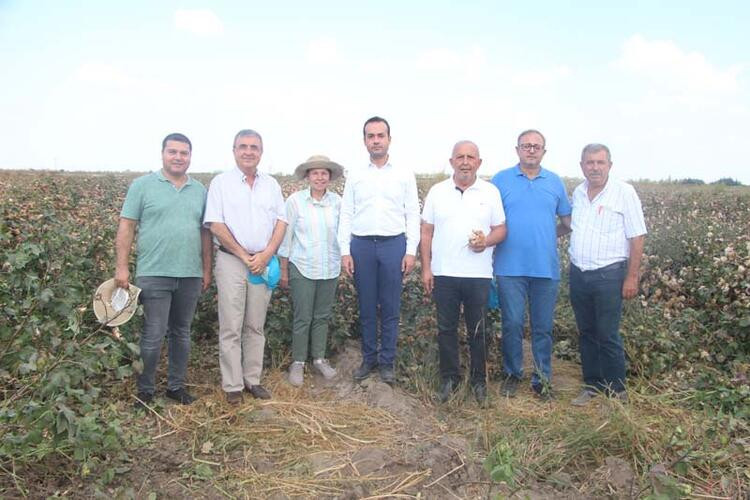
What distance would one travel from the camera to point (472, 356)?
494cm

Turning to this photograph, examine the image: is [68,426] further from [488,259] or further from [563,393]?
[563,393]

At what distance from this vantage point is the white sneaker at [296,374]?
5.13 metres

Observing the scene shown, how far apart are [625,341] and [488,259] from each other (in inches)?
67.2

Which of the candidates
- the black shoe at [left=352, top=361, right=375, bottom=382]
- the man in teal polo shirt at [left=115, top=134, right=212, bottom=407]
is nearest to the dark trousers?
the black shoe at [left=352, top=361, right=375, bottom=382]

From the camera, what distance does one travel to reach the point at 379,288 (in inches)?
200

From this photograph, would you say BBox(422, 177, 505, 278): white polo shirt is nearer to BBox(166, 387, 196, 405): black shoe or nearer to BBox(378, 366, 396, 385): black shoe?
BBox(378, 366, 396, 385): black shoe

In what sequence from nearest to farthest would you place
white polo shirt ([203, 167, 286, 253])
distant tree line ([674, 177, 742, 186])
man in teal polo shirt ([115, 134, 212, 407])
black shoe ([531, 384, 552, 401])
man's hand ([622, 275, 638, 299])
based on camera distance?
man in teal polo shirt ([115, 134, 212, 407]), white polo shirt ([203, 167, 286, 253]), man's hand ([622, 275, 638, 299]), black shoe ([531, 384, 552, 401]), distant tree line ([674, 177, 742, 186])

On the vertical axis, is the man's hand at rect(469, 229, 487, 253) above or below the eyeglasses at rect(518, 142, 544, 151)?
below

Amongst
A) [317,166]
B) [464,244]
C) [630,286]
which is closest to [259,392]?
[317,166]

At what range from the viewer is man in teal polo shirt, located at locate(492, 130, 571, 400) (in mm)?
4820

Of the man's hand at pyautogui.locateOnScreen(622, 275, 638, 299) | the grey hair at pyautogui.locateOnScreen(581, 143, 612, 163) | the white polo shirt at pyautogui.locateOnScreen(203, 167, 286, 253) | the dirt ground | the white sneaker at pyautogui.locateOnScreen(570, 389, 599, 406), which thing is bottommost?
the dirt ground

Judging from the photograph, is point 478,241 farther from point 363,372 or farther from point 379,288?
point 363,372

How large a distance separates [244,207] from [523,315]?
2.31m

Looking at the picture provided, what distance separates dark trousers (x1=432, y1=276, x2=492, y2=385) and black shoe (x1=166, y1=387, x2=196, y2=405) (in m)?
1.97
